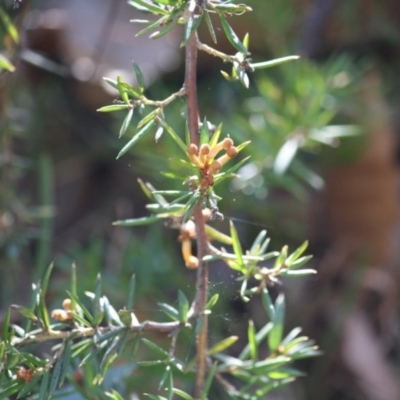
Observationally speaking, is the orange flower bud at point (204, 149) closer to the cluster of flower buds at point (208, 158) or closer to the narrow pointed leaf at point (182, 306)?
the cluster of flower buds at point (208, 158)

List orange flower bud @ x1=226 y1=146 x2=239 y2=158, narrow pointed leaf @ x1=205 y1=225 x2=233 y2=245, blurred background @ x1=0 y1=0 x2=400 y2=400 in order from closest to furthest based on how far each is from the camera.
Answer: orange flower bud @ x1=226 y1=146 x2=239 y2=158
narrow pointed leaf @ x1=205 y1=225 x2=233 y2=245
blurred background @ x1=0 y1=0 x2=400 y2=400

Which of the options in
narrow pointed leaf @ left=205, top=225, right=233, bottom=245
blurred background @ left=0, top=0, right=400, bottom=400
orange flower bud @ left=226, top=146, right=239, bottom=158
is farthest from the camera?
blurred background @ left=0, top=0, right=400, bottom=400

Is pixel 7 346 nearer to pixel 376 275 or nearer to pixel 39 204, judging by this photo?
pixel 39 204

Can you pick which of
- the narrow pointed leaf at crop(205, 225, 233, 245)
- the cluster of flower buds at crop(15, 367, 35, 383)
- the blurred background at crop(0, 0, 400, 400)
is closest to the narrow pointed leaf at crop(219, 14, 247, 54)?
the narrow pointed leaf at crop(205, 225, 233, 245)

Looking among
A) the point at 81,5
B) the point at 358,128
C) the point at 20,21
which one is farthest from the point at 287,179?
the point at 81,5

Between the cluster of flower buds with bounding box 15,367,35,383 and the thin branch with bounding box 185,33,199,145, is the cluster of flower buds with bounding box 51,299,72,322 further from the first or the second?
the thin branch with bounding box 185,33,199,145
